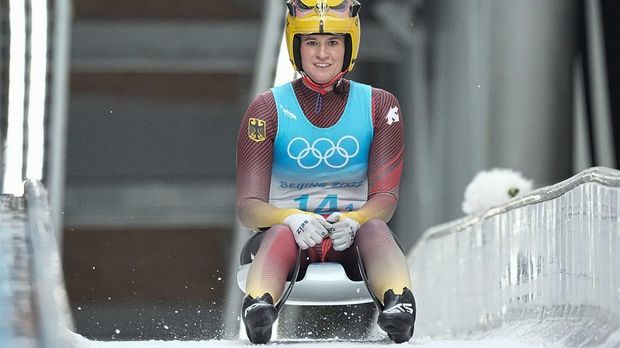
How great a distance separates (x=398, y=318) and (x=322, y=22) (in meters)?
1.22

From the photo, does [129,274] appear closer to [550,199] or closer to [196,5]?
[196,5]

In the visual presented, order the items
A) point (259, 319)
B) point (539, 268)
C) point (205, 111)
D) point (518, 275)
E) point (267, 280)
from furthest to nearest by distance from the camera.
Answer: point (205, 111)
point (518, 275)
point (539, 268)
point (267, 280)
point (259, 319)

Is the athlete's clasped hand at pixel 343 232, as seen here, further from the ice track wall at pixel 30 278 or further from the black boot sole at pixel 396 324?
the ice track wall at pixel 30 278

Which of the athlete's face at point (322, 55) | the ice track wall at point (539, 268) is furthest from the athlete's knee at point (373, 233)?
the ice track wall at point (539, 268)

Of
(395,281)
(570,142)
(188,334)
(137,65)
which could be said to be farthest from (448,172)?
(395,281)

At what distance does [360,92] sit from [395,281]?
2.78ft

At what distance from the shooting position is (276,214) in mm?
5125

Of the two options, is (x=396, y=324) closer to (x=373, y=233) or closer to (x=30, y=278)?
(x=373, y=233)

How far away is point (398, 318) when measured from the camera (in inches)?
189

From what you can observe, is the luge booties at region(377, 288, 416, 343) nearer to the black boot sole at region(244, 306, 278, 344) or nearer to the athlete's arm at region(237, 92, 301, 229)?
the black boot sole at region(244, 306, 278, 344)

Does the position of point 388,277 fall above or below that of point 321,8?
below

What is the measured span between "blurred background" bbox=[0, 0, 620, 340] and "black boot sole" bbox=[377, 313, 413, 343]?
30.6ft

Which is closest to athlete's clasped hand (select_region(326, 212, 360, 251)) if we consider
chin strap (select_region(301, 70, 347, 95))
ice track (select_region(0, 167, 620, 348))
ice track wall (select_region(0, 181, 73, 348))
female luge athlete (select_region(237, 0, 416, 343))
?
female luge athlete (select_region(237, 0, 416, 343))

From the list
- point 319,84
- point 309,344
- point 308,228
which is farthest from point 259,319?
point 319,84
